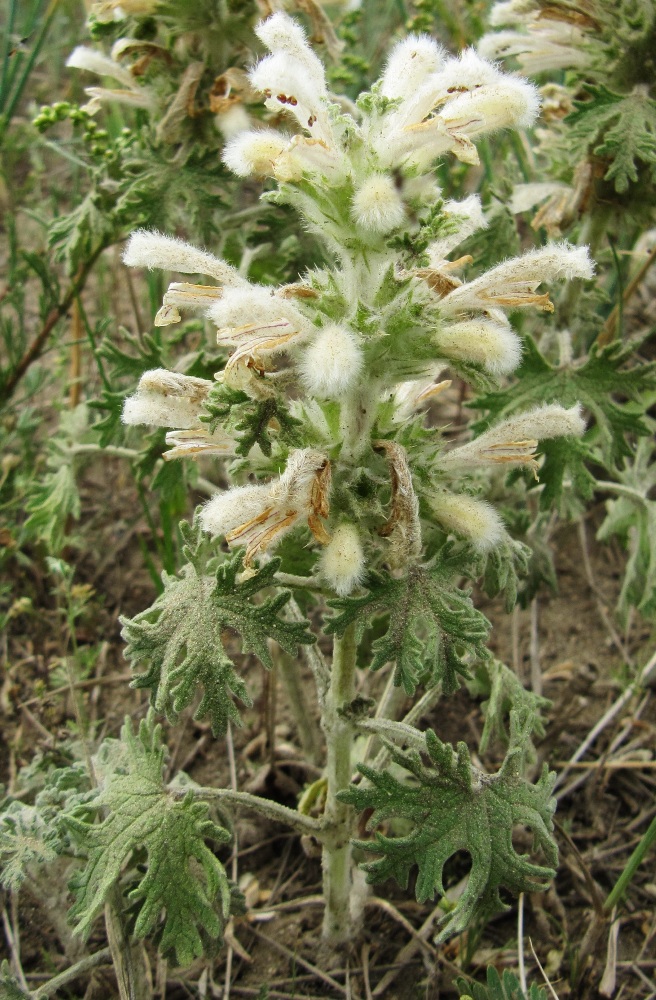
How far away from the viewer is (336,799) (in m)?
1.88

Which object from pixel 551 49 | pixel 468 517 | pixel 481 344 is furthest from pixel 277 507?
pixel 551 49

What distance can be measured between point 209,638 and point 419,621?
0.39m

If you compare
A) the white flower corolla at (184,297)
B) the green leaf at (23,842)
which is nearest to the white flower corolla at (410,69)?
the white flower corolla at (184,297)

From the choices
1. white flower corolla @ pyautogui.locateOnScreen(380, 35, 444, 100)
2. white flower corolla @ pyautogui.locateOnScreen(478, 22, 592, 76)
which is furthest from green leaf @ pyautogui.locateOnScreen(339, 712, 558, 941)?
white flower corolla @ pyautogui.locateOnScreen(478, 22, 592, 76)

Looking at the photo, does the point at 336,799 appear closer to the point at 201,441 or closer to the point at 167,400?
the point at 201,441

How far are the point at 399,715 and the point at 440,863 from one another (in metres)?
1.12

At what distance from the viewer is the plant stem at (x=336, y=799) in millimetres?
1910

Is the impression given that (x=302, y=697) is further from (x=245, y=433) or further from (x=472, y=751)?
(x=245, y=433)

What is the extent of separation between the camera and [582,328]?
2695 mm

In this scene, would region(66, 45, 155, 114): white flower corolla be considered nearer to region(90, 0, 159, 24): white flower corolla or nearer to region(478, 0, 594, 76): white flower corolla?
region(90, 0, 159, 24): white flower corolla

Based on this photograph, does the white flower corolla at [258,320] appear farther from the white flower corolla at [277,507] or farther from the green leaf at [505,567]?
the green leaf at [505,567]

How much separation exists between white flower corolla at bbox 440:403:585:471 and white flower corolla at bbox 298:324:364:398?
0.38 metres

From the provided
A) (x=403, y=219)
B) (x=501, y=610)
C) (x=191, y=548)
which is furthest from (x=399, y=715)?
(x=403, y=219)

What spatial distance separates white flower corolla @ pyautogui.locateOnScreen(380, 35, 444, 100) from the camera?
1.76 m
